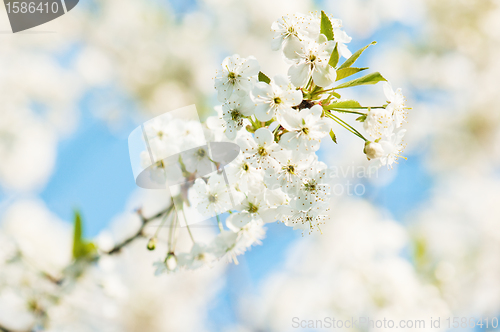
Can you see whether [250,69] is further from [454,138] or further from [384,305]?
[454,138]

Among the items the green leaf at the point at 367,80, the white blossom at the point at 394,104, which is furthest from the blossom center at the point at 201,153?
the white blossom at the point at 394,104

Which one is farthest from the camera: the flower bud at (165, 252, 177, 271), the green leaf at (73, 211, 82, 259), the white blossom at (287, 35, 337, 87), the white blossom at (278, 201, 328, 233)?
the green leaf at (73, 211, 82, 259)

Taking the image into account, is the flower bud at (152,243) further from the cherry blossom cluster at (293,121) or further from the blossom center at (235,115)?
the blossom center at (235,115)

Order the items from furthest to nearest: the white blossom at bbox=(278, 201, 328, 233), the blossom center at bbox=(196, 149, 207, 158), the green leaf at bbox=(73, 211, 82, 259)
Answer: the green leaf at bbox=(73, 211, 82, 259) < the blossom center at bbox=(196, 149, 207, 158) < the white blossom at bbox=(278, 201, 328, 233)

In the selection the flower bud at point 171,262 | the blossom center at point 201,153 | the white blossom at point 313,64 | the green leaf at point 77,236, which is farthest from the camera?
the green leaf at point 77,236

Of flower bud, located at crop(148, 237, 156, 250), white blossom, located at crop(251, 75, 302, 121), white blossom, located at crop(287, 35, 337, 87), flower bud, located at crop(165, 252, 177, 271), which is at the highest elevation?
white blossom, located at crop(287, 35, 337, 87)

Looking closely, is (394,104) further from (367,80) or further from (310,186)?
(310,186)

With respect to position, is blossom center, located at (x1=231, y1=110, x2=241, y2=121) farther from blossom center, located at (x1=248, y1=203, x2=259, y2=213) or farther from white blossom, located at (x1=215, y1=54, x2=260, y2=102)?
blossom center, located at (x1=248, y1=203, x2=259, y2=213)

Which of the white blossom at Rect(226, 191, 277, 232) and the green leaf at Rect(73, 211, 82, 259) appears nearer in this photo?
the white blossom at Rect(226, 191, 277, 232)

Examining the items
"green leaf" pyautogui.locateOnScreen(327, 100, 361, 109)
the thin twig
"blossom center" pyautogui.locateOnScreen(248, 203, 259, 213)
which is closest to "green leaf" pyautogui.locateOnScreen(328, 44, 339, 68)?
"green leaf" pyautogui.locateOnScreen(327, 100, 361, 109)
